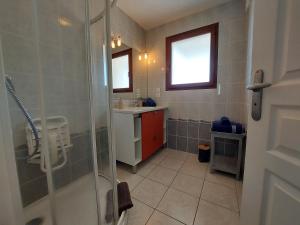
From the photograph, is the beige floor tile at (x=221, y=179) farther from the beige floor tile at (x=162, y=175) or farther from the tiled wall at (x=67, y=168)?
the tiled wall at (x=67, y=168)

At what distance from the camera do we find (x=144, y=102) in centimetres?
236

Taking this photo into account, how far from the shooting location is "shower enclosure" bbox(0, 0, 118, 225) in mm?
770

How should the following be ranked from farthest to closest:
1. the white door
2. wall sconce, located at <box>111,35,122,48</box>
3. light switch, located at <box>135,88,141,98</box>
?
light switch, located at <box>135,88,141,98</box> → wall sconce, located at <box>111,35,122,48</box> → the white door

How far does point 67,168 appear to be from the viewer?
45.4 inches

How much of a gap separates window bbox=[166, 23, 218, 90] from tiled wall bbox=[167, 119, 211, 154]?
0.57 meters

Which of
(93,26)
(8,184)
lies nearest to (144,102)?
(93,26)

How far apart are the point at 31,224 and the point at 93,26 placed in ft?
4.36

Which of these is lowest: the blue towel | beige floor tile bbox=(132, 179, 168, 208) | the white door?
beige floor tile bbox=(132, 179, 168, 208)

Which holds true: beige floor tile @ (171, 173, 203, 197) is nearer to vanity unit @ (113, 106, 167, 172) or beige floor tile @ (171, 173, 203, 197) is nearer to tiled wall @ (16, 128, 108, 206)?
vanity unit @ (113, 106, 167, 172)

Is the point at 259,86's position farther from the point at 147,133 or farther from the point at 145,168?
the point at 145,168

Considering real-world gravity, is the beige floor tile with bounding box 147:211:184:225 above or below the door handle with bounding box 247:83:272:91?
below

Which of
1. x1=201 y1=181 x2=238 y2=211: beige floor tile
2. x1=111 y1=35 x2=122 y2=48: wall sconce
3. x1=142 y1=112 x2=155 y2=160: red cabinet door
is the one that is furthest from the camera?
x1=111 y1=35 x2=122 y2=48: wall sconce

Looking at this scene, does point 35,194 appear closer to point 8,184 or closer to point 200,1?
point 8,184

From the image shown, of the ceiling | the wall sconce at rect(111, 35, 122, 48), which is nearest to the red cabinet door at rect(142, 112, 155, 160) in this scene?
the wall sconce at rect(111, 35, 122, 48)
